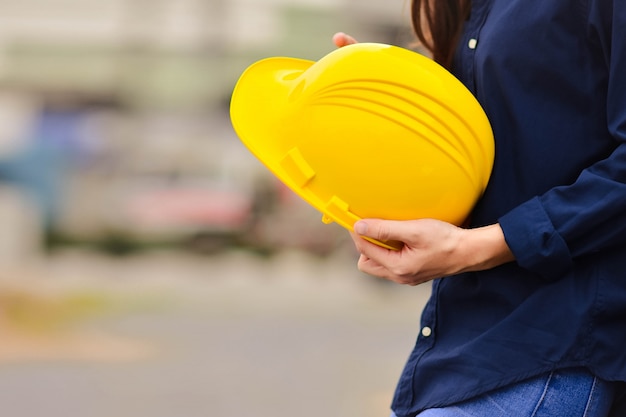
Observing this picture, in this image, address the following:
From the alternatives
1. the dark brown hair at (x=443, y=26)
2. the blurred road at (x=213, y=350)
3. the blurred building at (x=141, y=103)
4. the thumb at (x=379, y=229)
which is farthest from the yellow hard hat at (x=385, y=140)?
the blurred building at (x=141, y=103)

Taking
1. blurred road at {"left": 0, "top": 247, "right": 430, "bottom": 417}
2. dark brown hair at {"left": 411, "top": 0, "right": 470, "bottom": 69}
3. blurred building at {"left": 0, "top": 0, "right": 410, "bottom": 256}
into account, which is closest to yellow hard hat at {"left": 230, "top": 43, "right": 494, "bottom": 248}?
dark brown hair at {"left": 411, "top": 0, "right": 470, "bottom": 69}

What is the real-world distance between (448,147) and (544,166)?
0.14m

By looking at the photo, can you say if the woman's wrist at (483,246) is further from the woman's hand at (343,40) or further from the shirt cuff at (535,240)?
the woman's hand at (343,40)

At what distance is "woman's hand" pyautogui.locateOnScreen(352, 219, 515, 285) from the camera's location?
130 cm

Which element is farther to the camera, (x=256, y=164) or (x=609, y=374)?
(x=256, y=164)

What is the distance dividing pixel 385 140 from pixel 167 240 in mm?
12120

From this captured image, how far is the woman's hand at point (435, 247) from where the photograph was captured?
1.30 meters

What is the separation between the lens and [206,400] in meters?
5.38

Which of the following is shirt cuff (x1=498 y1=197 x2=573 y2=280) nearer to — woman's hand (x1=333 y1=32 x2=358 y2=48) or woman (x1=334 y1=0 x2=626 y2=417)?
woman (x1=334 y1=0 x2=626 y2=417)

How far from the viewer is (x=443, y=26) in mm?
1570

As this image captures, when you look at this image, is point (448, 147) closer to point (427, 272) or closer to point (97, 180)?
point (427, 272)

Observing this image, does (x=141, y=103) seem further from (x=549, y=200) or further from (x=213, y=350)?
(x=549, y=200)

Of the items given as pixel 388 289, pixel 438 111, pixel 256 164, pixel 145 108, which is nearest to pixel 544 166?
pixel 438 111

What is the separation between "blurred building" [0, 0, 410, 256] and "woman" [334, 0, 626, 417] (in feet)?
37.6
